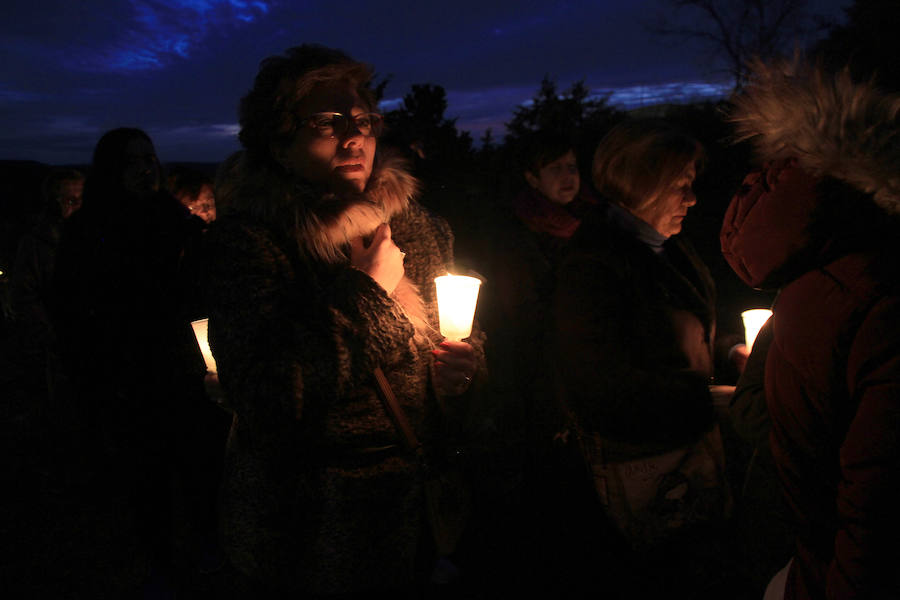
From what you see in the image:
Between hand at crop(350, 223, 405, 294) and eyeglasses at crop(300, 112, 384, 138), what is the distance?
1.15ft

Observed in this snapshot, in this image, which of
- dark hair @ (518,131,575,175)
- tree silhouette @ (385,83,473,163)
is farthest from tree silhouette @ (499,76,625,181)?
dark hair @ (518,131,575,175)

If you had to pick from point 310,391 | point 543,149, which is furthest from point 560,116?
point 310,391

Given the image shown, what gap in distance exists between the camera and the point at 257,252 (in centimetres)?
150

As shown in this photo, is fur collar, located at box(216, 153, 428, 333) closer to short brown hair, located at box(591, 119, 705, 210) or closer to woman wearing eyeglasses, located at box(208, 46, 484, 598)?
woman wearing eyeglasses, located at box(208, 46, 484, 598)

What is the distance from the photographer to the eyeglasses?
66.9 inches

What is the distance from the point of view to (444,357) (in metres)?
1.79

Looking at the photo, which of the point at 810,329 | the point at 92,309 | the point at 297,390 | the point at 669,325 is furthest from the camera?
the point at 92,309

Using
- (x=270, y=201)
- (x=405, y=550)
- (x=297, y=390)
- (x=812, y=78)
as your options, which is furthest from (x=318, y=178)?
(x=812, y=78)

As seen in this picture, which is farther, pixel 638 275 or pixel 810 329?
pixel 638 275

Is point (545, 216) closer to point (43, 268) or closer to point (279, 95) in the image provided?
point (279, 95)

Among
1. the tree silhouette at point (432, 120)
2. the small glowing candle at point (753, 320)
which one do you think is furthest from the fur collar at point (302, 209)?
the tree silhouette at point (432, 120)

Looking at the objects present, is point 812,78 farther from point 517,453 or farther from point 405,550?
point 517,453

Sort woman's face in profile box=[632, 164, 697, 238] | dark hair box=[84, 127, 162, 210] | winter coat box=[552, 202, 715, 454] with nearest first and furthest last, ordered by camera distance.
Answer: winter coat box=[552, 202, 715, 454], woman's face in profile box=[632, 164, 697, 238], dark hair box=[84, 127, 162, 210]

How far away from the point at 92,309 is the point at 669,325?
2.85 meters
